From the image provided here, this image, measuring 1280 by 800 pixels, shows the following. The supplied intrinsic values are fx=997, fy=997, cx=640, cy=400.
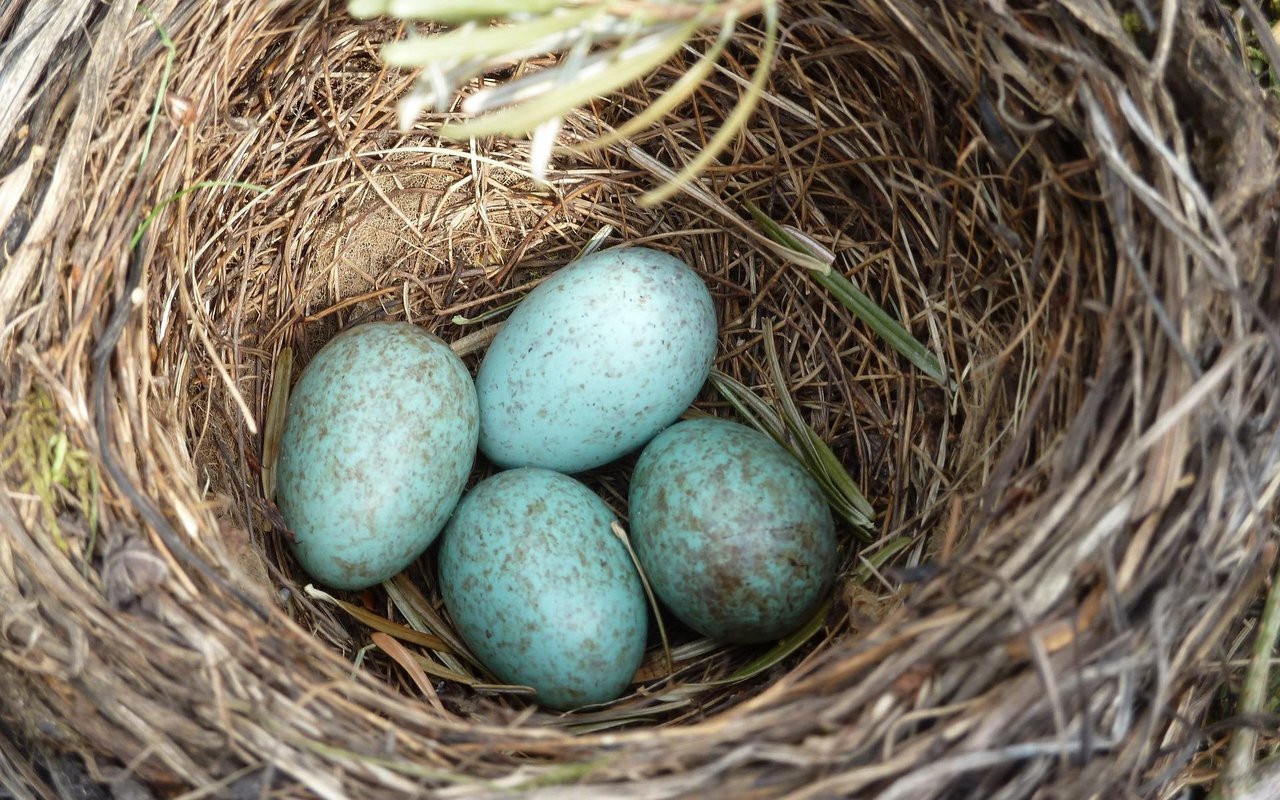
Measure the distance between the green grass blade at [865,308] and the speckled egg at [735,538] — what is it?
0.21m

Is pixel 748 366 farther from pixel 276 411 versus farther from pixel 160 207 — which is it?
pixel 160 207

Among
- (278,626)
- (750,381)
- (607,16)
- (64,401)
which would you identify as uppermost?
(607,16)

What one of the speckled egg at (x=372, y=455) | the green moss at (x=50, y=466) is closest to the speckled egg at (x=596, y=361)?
the speckled egg at (x=372, y=455)

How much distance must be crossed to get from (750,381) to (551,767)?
77 centimetres

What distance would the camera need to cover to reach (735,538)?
1242mm

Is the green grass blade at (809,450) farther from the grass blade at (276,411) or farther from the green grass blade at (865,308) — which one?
the grass blade at (276,411)

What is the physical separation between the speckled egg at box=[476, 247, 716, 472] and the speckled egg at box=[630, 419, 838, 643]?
0.33 feet

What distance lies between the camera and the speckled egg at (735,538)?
1243 mm

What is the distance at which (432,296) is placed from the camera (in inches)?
60.4

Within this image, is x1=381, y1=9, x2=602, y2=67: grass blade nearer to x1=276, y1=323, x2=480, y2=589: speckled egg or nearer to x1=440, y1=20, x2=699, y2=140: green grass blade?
x1=440, y1=20, x2=699, y2=140: green grass blade

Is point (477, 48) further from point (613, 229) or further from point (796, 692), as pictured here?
point (613, 229)

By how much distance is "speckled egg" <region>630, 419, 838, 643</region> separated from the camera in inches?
48.9

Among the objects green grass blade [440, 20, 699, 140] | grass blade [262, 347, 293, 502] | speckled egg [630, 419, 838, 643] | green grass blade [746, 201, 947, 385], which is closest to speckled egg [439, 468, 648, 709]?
speckled egg [630, 419, 838, 643]

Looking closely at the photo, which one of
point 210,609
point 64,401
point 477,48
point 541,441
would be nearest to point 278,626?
point 210,609
